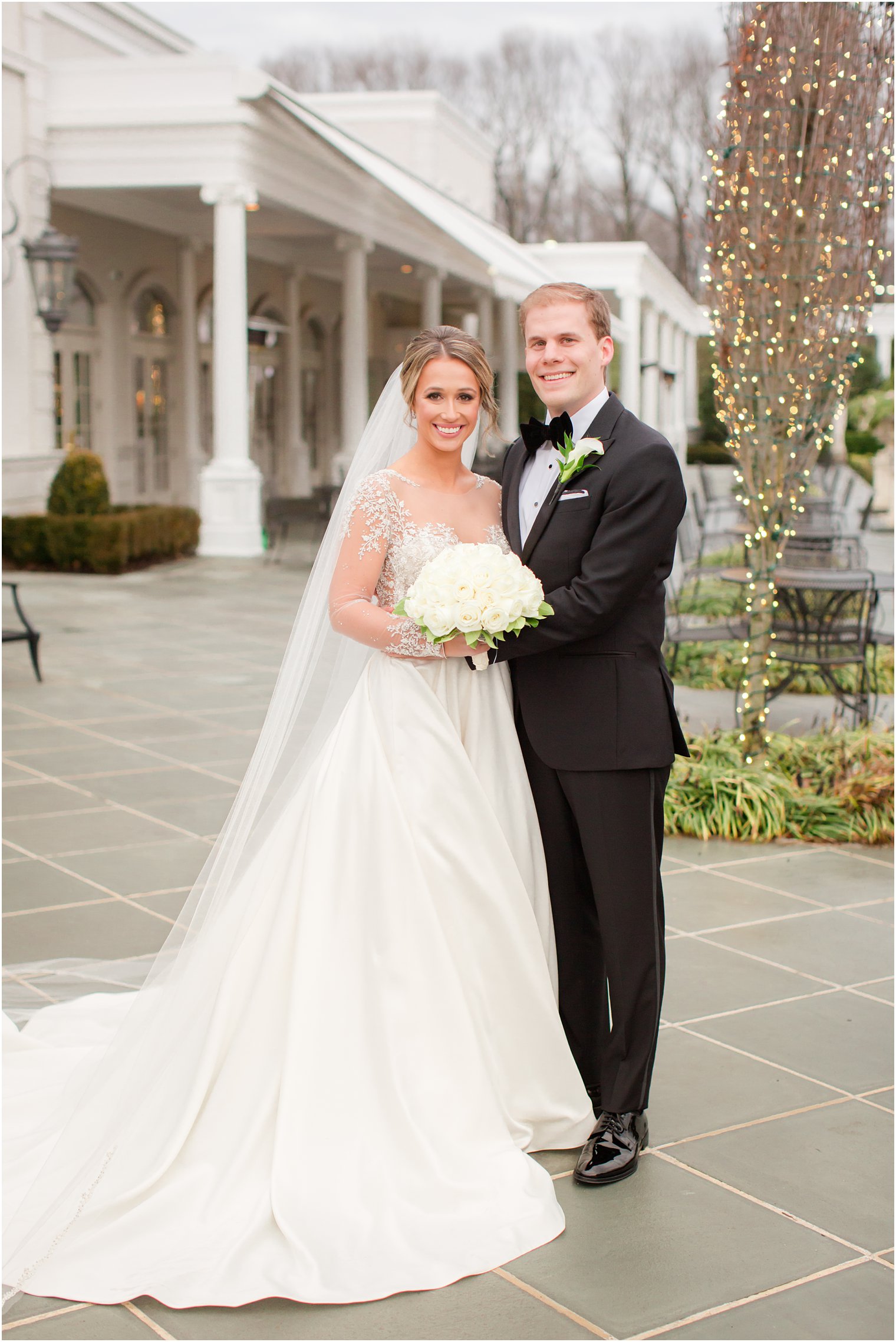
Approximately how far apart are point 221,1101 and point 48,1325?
586 mm

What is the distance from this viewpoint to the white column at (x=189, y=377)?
838 inches

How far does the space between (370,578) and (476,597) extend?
399 millimetres

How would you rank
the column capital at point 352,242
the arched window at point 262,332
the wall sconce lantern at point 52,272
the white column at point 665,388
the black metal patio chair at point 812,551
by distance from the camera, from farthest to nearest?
1. the white column at point 665,388
2. the arched window at point 262,332
3. the column capital at point 352,242
4. the wall sconce lantern at point 52,272
5. the black metal patio chair at point 812,551

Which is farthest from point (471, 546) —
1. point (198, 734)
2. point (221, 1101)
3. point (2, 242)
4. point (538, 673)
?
point (2, 242)

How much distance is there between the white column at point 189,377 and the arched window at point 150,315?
0.34 m

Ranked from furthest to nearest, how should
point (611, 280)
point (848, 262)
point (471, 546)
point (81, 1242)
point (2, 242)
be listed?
1. point (611, 280)
2. point (2, 242)
3. point (848, 262)
4. point (471, 546)
5. point (81, 1242)

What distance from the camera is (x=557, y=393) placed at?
10.6 feet

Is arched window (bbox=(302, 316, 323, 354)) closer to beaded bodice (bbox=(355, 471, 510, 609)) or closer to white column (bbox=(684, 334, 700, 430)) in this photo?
white column (bbox=(684, 334, 700, 430))

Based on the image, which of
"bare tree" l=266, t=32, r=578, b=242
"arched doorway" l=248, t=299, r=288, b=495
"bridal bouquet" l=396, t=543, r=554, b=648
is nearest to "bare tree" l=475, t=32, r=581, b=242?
"bare tree" l=266, t=32, r=578, b=242

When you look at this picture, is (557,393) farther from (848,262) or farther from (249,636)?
(249,636)

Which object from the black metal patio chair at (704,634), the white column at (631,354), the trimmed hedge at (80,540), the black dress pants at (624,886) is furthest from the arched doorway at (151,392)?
the black dress pants at (624,886)

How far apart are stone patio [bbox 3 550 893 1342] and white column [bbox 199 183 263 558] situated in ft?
26.5

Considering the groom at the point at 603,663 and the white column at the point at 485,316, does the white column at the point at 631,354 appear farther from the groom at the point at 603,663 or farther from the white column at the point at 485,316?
the groom at the point at 603,663

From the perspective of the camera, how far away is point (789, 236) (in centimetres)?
632
